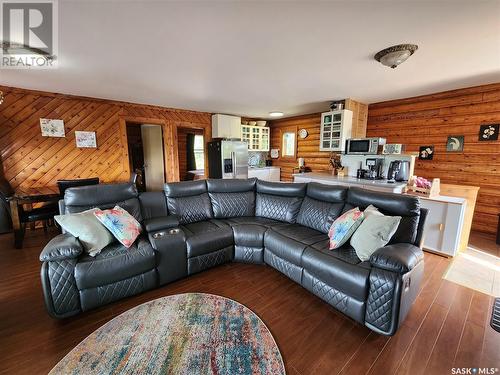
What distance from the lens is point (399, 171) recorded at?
368cm

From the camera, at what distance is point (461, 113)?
3736 millimetres

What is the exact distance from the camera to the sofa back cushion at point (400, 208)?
77.4 inches

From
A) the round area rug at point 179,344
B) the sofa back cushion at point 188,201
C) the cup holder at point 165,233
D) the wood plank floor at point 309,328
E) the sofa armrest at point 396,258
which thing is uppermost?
the sofa back cushion at point 188,201

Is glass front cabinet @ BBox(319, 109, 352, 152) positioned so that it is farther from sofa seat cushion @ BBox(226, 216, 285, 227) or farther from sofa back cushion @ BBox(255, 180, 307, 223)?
sofa seat cushion @ BBox(226, 216, 285, 227)

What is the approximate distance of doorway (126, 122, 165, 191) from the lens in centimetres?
559

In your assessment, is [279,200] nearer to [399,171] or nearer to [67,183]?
[399,171]

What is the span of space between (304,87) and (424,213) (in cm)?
256

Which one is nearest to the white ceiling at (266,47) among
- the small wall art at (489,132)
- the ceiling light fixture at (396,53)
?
the ceiling light fixture at (396,53)

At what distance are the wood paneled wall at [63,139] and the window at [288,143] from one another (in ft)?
11.6

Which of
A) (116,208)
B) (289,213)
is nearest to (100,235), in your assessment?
(116,208)

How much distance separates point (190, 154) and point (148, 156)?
55.0 inches

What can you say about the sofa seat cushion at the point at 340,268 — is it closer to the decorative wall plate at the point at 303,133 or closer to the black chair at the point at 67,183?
the black chair at the point at 67,183

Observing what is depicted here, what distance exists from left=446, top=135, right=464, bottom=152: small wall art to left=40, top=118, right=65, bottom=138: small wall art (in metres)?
7.25

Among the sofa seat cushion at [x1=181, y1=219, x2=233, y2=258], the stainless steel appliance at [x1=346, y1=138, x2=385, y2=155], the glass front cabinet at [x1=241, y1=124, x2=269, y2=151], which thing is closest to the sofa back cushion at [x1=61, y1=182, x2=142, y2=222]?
the sofa seat cushion at [x1=181, y1=219, x2=233, y2=258]
